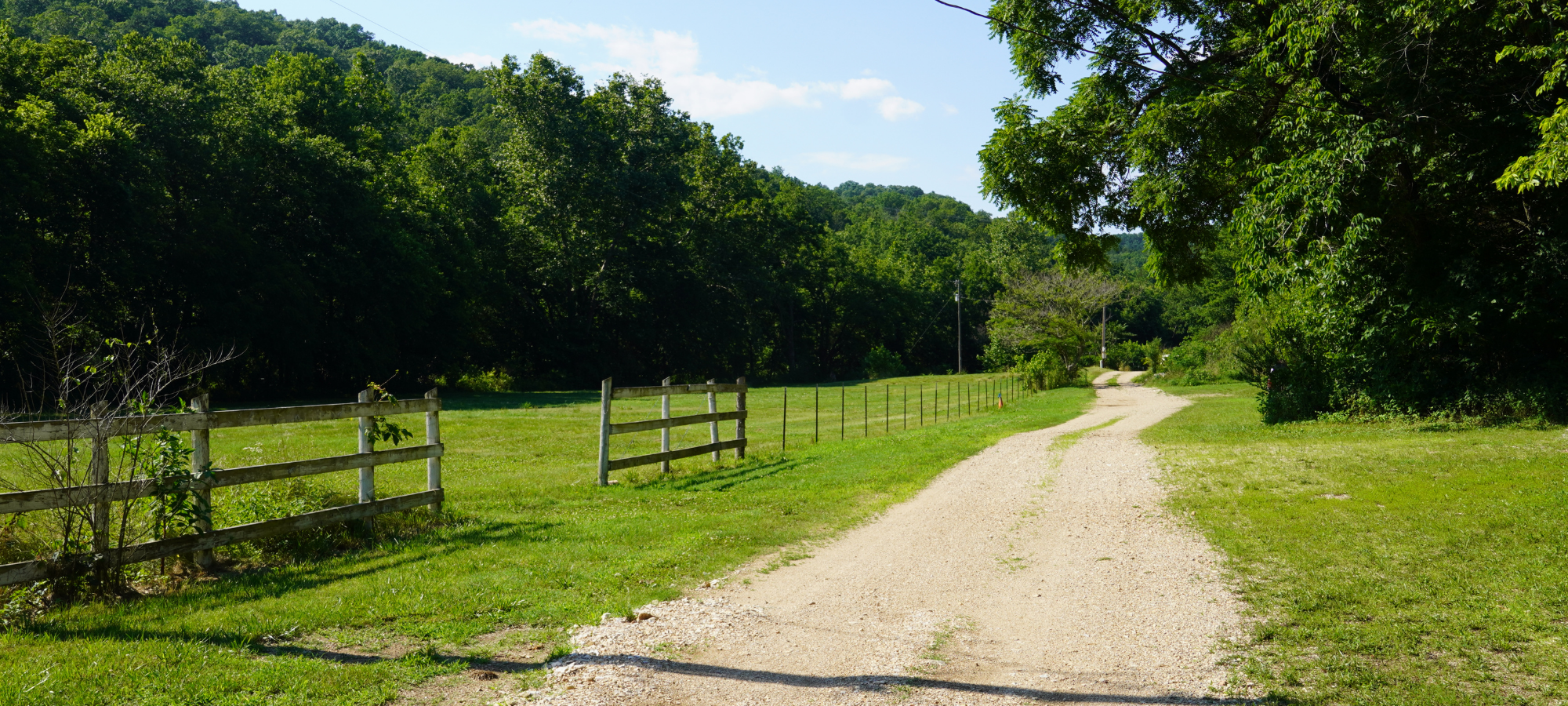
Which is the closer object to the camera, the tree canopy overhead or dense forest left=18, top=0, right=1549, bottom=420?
the tree canopy overhead

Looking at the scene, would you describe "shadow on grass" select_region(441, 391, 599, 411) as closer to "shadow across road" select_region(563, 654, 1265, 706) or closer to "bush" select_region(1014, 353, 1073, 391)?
"bush" select_region(1014, 353, 1073, 391)

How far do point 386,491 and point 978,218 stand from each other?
14919 cm

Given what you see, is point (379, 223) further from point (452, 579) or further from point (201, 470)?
point (452, 579)

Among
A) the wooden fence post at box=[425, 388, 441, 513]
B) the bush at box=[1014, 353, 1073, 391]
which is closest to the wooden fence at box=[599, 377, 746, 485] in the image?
the wooden fence post at box=[425, 388, 441, 513]

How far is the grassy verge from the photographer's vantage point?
16.5ft

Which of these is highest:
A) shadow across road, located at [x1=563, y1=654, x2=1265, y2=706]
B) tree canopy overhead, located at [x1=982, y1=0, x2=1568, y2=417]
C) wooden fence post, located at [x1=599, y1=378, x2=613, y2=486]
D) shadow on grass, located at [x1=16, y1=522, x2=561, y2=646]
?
tree canopy overhead, located at [x1=982, y1=0, x2=1568, y2=417]

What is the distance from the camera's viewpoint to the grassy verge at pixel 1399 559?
5020 mm

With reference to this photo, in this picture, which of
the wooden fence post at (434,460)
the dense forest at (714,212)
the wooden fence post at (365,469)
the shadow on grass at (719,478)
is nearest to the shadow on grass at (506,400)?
the dense forest at (714,212)

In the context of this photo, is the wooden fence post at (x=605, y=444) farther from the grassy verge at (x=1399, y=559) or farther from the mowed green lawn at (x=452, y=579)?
the grassy verge at (x=1399, y=559)

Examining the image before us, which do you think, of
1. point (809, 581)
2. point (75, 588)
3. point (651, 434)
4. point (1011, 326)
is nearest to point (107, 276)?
point (651, 434)

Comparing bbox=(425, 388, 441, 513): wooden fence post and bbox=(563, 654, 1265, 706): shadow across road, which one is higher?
bbox=(425, 388, 441, 513): wooden fence post

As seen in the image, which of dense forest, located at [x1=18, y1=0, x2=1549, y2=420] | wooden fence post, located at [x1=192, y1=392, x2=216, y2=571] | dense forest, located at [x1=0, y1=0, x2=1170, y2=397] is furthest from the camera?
dense forest, located at [x1=0, y1=0, x2=1170, y2=397]

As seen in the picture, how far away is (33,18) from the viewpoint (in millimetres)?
50000

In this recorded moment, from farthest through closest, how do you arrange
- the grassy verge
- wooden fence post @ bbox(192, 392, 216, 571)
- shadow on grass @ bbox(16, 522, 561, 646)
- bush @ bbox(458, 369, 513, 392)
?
bush @ bbox(458, 369, 513, 392) → wooden fence post @ bbox(192, 392, 216, 571) → shadow on grass @ bbox(16, 522, 561, 646) → the grassy verge
